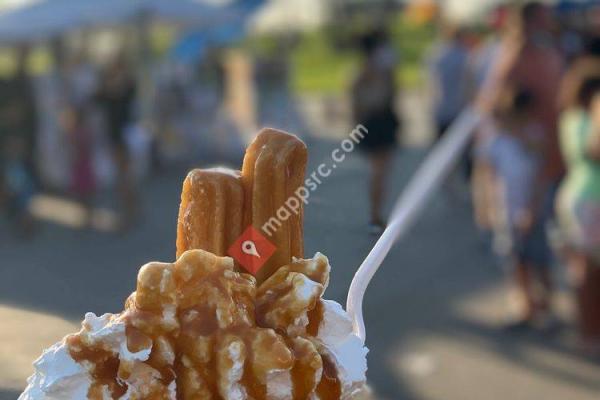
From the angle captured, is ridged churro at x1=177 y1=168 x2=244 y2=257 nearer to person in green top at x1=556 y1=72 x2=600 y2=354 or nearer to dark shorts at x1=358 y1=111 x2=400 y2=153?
person in green top at x1=556 y1=72 x2=600 y2=354

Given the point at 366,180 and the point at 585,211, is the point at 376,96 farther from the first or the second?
the point at 366,180

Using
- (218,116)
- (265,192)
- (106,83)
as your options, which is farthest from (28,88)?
(265,192)

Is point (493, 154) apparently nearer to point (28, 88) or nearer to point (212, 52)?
point (28, 88)

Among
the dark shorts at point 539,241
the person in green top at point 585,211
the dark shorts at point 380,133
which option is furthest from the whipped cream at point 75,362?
the dark shorts at point 380,133

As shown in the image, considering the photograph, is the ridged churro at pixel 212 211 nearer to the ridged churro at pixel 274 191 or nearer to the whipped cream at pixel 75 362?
the ridged churro at pixel 274 191

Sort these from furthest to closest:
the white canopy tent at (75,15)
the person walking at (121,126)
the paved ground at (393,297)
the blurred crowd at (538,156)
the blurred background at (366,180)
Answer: the white canopy tent at (75,15), the person walking at (121,126), the blurred crowd at (538,156), the blurred background at (366,180), the paved ground at (393,297)

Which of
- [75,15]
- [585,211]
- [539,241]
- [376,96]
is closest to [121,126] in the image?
[75,15]
